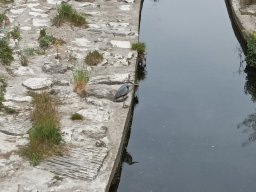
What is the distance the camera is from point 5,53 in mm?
9695

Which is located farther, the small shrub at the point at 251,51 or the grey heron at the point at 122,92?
the small shrub at the point at 251,51

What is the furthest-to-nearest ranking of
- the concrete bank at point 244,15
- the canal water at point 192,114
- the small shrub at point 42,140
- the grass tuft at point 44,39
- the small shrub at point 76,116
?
1. the concrete bank at point 244,15
2. the grass tuft at point 44,39
3. the small shrub at point 76,116
4. the canal water at point 192,114
5. the small shrub at point 42,140

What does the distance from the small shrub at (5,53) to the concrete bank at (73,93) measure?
12 cm

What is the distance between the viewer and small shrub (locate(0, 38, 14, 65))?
31.3ft

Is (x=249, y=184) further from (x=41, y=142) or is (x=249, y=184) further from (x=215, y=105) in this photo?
(x=41, y=142)

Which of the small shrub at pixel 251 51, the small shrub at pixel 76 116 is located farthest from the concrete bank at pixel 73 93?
the small shrub at pixel 251 51

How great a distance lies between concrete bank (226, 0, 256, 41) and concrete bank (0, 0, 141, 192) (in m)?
2.63

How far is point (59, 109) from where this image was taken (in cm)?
823

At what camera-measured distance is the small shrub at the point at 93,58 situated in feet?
32.2

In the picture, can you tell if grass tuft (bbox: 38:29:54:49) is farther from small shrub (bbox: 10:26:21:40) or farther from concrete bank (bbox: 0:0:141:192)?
small shrub (bbox: 10:26:21:40)

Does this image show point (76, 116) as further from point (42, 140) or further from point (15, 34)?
point (15, 34)

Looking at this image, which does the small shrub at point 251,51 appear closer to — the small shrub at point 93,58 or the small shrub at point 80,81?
the small shrub at point 93,58

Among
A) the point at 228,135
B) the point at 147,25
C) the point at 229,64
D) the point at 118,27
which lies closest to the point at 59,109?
the point at 228,135

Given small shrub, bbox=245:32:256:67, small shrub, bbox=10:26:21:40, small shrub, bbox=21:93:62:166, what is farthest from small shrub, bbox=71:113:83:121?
small shrub, bbox=245:32:256:67
